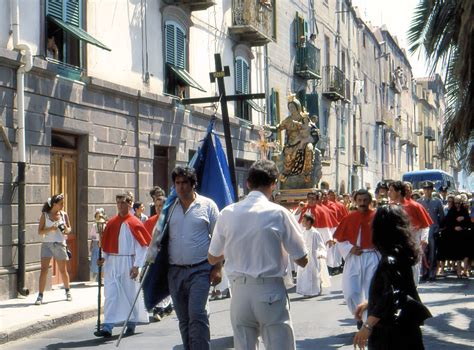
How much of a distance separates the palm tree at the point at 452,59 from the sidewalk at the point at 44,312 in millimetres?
5322

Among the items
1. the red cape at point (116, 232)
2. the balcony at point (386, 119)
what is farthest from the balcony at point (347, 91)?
the red cape at point (116, 232)

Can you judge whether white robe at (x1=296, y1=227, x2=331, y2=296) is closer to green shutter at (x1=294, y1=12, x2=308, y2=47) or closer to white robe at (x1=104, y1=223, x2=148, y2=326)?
white robe at (x1=104, y1=223, x2=148, y2=326)

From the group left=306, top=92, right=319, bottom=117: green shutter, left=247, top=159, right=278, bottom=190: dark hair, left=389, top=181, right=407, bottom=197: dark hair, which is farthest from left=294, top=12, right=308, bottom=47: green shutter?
left=247, top=159, right=278, bottom=190: dark hair

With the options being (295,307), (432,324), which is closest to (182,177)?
(432,324)

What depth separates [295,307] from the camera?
40.9 ft

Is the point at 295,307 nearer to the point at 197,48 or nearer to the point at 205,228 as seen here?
the point at 205,228

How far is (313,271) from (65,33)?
6132 mm

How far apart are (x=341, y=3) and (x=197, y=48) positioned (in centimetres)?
1974

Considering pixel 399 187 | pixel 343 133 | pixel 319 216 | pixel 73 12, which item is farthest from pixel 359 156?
pixel 399 187

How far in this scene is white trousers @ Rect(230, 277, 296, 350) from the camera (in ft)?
18.4

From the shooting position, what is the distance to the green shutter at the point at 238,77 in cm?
2412

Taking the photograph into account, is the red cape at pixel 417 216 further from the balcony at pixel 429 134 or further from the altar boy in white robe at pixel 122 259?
the balcony at pixel 429 134

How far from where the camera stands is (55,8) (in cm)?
1493

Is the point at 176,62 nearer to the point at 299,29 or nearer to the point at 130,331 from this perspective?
the point at 130,331
